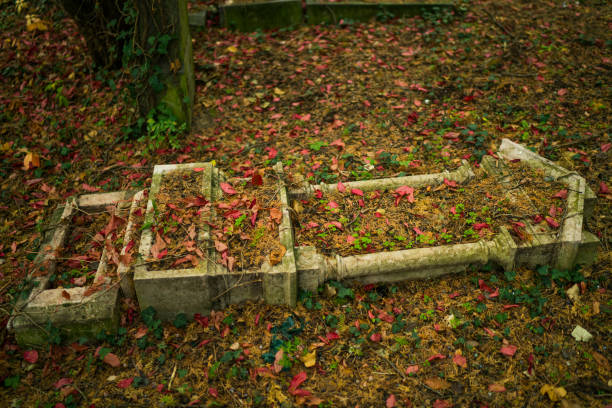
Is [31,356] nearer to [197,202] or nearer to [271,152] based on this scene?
[197,202]

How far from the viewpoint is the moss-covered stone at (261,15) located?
7.02 metres

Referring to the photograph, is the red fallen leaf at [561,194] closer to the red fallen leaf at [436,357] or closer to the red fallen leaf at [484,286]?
the red fallen leaf at [484,286]

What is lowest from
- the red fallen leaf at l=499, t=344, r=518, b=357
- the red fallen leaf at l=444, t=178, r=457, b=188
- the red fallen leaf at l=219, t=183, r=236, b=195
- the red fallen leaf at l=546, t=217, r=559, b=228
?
the red fallen leaf at l=499, t=344, r=518, b=357

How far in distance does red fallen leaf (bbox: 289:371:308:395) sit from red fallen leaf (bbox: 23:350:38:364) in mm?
1944

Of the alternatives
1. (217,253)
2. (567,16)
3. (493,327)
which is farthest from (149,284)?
(567,16)

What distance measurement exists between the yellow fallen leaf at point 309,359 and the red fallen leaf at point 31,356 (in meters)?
2.01

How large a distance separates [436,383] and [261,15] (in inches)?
250

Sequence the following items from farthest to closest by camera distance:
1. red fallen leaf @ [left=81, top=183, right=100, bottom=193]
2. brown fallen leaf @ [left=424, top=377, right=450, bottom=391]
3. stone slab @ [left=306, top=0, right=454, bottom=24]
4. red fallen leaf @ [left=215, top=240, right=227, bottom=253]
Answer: stone slab @ [left=306, top=0, right=454, bottom=24] < red fallen leaf @ [left=81, top=183, right=100, bottom=193] < red fallen leaf @ [left=215, top=240, right=227, bottom=253] < brown fallen leaf @ [left=424, top=377, right=450, bottom=391]

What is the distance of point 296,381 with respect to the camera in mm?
2932

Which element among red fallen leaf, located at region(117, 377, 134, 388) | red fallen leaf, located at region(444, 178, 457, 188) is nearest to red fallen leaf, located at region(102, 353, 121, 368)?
red fallen leaf, located at region(117, 377, 134, 388)

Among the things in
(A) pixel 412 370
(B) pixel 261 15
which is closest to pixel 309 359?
(A) pixel 412 370

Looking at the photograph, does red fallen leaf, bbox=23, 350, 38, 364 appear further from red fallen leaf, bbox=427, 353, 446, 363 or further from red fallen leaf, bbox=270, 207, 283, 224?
red fallen leaf, bbox=427, 353, 446, 363

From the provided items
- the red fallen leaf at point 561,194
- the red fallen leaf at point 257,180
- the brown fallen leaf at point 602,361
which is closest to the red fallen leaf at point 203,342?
the red fallen leaf at point 257,180

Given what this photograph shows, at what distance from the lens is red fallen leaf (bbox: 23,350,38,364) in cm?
311
